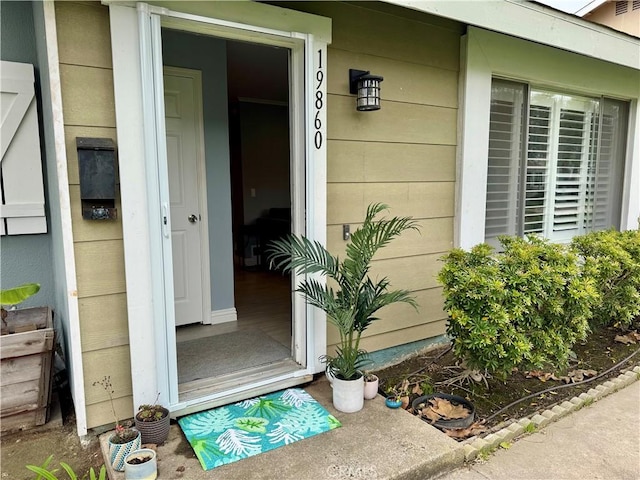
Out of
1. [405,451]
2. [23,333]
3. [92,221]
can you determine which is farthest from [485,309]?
[23,333]

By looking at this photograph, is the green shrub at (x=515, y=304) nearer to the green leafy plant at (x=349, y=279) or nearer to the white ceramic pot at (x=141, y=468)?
the green leafy plant at (x=349, y=279)

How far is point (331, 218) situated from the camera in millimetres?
2939

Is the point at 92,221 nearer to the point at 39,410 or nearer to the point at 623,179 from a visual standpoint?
the point at 39,410

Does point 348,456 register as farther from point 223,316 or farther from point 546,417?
point 223,316

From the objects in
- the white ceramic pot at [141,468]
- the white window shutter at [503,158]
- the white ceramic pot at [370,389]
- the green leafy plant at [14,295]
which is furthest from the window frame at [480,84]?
the green leafy plant at [14,295]

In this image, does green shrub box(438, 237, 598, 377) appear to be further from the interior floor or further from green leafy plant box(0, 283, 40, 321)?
green leafy plant box(0, 283, 40, 321)

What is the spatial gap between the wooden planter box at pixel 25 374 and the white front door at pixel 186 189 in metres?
1.25

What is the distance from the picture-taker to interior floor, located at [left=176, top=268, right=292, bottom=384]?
2896 mm

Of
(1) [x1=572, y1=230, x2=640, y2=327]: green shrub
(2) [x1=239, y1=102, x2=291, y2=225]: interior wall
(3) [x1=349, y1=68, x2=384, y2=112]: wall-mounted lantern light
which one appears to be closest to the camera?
(3) [x1=349, y1=68, x2=384, y2=112]: wall-mounted lantern light

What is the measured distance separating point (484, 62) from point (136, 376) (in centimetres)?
340

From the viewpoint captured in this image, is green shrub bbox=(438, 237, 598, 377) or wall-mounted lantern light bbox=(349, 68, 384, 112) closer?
green shrub bbox=(438, 237, 598, 377)

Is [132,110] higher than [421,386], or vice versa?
[132,110]

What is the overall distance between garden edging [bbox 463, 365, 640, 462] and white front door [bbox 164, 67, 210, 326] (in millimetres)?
2416

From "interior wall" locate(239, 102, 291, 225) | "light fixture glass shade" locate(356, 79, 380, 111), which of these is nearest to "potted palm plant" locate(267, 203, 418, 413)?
"light fixture glass shade" locate(356, 79, 380, 111)
